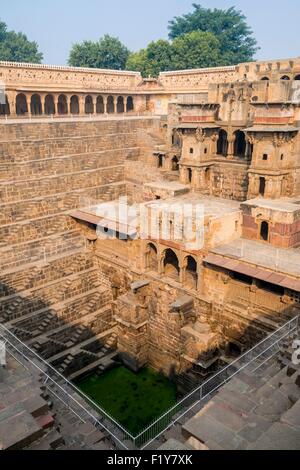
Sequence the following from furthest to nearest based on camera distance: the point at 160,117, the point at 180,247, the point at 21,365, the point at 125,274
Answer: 1. the point at 160,117
2. the point at 125,274
3. the point at 180,247
4. the point at 21,365

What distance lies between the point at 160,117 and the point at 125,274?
1414cm

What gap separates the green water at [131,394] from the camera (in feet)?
48.5

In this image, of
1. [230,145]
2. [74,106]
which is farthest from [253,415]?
[74,106]

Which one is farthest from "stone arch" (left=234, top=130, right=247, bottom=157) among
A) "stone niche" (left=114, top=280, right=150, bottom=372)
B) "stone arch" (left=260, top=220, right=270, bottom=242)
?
"stone niche" (left=114, top=280, right=150, bottom=372)

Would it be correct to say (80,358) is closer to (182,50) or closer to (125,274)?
(125,274)

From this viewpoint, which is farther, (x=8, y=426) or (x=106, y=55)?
(x=106, y=55)

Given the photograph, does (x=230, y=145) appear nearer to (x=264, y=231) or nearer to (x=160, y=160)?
(x=160, y=160)

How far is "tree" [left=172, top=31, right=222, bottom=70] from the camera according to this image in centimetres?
4512

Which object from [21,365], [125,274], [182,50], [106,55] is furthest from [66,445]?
[106,55]

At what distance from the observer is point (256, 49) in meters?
53.9

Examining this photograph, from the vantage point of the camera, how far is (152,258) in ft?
60.6

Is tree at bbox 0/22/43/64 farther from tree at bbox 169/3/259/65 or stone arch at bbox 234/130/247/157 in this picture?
stone arch at bbox 234/130/247/157

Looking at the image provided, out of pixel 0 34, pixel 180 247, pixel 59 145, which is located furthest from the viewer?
pixel 0 34

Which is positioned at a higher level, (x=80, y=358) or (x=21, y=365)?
(x=21, y=365)
